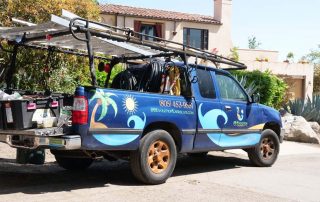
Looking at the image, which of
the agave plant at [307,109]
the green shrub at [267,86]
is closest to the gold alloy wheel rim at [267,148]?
the agave plant at [307,109]

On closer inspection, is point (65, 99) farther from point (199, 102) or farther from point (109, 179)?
point (199, 102)

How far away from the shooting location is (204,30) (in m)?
33.5

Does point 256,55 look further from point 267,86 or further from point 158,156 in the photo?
point 158,156

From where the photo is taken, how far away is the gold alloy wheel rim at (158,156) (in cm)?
748

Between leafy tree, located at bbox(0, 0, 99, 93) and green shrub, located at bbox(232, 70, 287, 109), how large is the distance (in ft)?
31.0

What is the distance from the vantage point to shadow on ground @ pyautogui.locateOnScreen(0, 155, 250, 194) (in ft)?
23.8

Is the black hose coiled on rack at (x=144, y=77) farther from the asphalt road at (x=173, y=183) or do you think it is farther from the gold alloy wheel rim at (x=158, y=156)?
the asphalt road at (x=173, y=183)

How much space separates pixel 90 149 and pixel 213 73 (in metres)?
3.19

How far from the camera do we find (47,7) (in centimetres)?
1302

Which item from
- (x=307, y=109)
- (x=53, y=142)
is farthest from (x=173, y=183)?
(x=307, y=109)

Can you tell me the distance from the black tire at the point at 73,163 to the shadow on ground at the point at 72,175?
114mm

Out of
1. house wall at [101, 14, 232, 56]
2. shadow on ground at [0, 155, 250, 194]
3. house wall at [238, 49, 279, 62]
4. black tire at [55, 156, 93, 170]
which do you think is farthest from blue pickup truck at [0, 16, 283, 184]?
house wall at [238, 49, 279, 62]

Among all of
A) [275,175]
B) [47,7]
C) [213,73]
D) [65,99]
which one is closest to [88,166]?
[65,99]

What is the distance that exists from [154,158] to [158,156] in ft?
0.23
